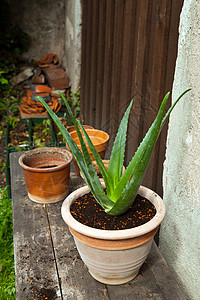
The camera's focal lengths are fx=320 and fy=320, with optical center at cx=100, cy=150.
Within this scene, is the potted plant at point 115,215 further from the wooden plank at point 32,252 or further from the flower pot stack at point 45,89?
the flower pot stack at point 45,89

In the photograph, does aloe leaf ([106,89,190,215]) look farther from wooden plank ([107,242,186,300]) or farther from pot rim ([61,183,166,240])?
wooden plank ([107,242,186,300])

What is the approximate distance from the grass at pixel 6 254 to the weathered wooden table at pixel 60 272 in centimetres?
57

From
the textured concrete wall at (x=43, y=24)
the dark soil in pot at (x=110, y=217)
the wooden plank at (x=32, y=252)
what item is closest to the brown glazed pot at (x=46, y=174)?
the wooden plank at (x=32, y=252)

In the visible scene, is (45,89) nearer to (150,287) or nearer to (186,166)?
(186,166)

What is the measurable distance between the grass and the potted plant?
0.94 metres

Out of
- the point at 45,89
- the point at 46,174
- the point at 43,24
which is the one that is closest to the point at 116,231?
the point at 46,174

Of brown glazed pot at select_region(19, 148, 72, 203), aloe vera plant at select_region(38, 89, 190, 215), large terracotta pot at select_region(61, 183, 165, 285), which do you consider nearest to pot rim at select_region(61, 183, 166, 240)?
large terracotta pot at select_region(61, 183, 165, 285)

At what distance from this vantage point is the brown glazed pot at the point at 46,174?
1854mm

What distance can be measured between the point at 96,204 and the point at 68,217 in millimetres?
191

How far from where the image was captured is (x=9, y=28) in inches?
242

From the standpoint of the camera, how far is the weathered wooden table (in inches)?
51.2

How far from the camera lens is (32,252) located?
153 cm

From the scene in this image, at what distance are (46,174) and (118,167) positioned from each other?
606 millimetres

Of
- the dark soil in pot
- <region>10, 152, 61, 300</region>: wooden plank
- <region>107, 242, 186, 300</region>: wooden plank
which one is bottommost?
<region>10, 152, 61, 300</region>: wooden plank
